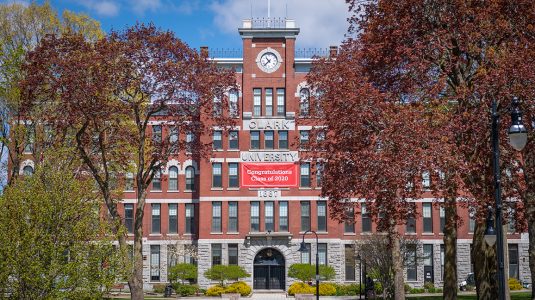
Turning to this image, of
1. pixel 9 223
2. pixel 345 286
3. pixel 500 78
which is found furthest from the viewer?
pixel 345 286

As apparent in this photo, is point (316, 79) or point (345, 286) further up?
point (316, 79)

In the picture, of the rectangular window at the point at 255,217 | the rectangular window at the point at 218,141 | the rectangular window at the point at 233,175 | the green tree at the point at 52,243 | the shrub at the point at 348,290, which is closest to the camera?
the green tree at the point at 52,243

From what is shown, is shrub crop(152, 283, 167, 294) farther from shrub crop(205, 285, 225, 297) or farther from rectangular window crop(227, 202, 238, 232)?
rectangular window crop(227, 202, 238, 232)

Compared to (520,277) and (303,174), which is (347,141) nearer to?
(303,174)

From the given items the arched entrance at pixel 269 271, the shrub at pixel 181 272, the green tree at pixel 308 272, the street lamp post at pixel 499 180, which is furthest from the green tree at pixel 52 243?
the arched entrance at pixel 269 271

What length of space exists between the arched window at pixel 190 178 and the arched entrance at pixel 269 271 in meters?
8.45

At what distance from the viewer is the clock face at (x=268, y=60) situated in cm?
6203

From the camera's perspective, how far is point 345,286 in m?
58.7

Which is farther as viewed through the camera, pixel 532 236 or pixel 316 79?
pixel 316 79

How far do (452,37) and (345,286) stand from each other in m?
37.4

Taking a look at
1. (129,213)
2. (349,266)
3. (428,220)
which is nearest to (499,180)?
(349,266)

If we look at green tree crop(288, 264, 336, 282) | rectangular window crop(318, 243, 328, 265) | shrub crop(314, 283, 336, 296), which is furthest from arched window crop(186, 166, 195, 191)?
shrub crop(314, 283, 336, 296)

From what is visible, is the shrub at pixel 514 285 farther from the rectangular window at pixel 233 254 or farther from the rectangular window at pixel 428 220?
the rectangular window at pixel 233 254

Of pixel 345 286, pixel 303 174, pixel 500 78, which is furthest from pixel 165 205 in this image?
pixel 500 78
